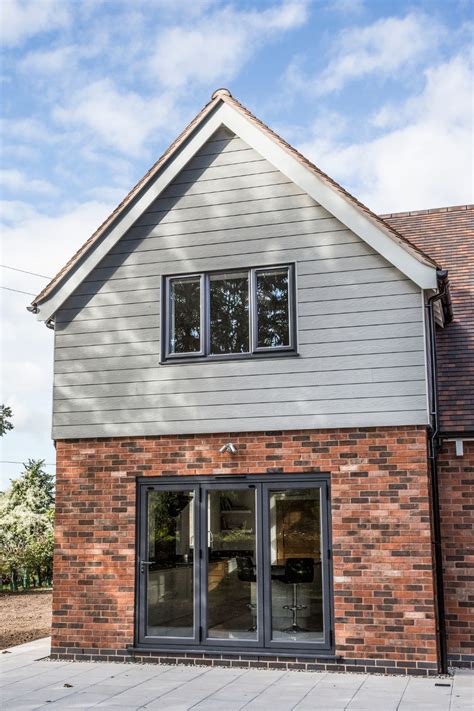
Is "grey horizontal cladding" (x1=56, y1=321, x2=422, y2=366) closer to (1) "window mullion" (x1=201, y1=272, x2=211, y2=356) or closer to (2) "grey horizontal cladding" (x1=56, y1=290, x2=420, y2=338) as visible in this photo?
(2) "grey horizontal cladding" (x1=56, y1=290, x2=420, y2=338)

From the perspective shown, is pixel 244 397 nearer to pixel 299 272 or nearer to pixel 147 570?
pixel 299 272

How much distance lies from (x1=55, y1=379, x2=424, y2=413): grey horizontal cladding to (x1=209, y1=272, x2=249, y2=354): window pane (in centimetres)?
63

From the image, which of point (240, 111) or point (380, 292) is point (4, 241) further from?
point (380, 292)

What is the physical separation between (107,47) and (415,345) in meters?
6.60

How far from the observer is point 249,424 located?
10.7m

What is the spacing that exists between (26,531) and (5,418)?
3.71 metres

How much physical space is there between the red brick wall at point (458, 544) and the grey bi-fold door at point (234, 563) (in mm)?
1691

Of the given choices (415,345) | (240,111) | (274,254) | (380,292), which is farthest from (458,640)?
(240,111)

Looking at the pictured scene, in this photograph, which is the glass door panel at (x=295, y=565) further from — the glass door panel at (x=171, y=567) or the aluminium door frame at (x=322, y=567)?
the glass door panel at (x=171, y=567)

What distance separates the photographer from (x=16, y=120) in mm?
Result: 14906

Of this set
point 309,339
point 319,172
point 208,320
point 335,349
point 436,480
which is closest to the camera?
point 436,480

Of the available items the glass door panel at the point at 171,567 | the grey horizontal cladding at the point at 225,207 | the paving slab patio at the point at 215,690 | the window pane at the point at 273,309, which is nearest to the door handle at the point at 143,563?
the glass door panel at the point at 171,567

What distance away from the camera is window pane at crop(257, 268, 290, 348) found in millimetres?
10820

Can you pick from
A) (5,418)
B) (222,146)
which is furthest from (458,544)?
(5,418)
